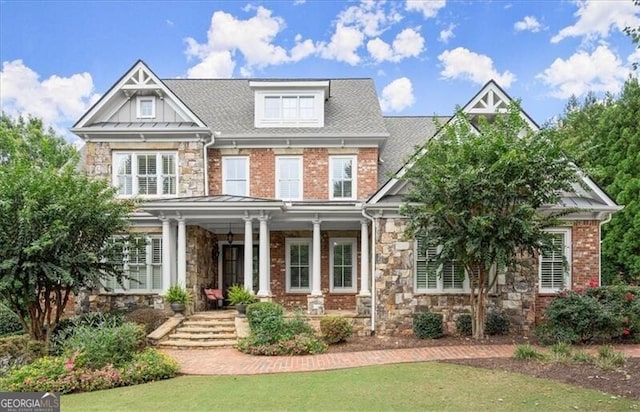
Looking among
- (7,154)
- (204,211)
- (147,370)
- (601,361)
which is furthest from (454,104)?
(7,154)

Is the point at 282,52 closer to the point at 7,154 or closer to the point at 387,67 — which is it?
the point at 387,67

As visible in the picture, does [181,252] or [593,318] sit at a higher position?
[181,252]

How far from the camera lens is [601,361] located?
8.60 m

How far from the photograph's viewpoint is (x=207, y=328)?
12.7m

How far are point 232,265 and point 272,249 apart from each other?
1858mm

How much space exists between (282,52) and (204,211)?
30.6 feet

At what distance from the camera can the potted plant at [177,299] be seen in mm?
13367

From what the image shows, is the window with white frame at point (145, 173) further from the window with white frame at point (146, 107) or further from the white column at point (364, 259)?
the white column at point (364, 259)

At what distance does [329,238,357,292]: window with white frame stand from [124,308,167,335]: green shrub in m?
6.01

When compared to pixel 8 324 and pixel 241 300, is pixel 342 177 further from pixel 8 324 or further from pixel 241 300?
pixel 8 324

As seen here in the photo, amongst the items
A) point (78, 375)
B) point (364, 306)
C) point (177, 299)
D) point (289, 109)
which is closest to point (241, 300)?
point (177, 299)

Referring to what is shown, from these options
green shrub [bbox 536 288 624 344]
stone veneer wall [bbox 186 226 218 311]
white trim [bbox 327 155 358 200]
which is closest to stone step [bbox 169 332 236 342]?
stone veneer wall [bbox 186 226 218 311]

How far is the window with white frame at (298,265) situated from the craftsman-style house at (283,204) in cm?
5

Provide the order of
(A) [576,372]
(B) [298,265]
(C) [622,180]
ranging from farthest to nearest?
(C) [622,180] → (B) [298,265] → (A) [576,372]
